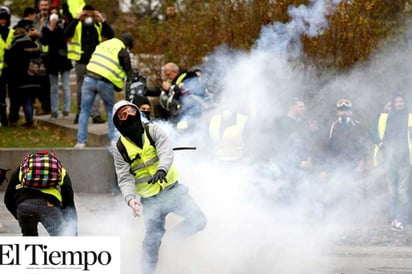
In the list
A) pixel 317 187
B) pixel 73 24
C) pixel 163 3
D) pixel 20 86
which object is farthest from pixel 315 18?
pixel 163 3

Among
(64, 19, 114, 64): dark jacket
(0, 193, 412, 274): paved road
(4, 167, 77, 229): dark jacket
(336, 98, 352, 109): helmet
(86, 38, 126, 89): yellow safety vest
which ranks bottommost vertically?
(0, 193, 412, 274): paved road

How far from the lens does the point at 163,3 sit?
19.6m

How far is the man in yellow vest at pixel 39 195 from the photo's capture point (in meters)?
9.25

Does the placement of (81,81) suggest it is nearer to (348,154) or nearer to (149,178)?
(348,154)

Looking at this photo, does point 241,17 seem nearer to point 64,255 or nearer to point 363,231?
point 363,231

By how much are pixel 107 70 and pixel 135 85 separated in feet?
1.51

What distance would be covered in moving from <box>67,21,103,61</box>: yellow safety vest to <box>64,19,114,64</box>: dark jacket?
5cm

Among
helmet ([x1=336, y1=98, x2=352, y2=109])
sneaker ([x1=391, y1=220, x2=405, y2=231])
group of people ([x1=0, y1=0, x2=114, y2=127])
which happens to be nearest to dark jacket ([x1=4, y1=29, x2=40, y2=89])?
group of people ([x1=0, y1=0, x2=114, y2=127])

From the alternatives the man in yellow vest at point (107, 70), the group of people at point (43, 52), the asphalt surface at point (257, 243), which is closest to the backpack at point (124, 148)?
the asphalt surface at point (257, 243)

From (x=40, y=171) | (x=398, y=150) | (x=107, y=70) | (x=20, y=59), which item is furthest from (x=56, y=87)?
(x=40, y=171)

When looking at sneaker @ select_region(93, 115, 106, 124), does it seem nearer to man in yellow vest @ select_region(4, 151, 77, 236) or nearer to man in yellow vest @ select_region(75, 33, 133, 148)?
man in yellow vest @ select_region(75, 33, 133, 148)

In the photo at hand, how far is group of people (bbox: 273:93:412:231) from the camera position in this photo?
1270cm

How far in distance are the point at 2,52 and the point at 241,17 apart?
365 cm

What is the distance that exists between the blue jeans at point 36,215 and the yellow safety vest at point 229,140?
342cm
